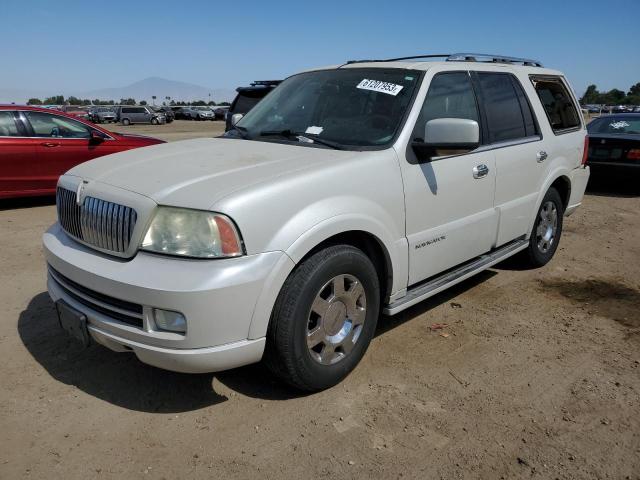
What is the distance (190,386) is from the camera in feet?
10.5

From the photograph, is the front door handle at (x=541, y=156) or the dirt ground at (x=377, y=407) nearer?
the dirt ground at (x=377, y=407)

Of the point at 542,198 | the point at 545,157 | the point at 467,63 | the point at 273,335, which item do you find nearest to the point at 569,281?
the point at 542,198

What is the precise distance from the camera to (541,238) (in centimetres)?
526

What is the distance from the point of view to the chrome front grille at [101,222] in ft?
8.82

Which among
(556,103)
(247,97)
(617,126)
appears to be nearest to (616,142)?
(617,126)

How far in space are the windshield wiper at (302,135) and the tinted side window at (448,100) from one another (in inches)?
21.5

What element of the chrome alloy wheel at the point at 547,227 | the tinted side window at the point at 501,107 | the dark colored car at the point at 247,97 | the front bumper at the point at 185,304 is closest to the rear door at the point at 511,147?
the tinted side window at the point at 501,107

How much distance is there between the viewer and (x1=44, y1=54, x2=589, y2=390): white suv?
8.32 feet

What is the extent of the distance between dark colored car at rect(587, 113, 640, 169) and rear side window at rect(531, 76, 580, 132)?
438 cm

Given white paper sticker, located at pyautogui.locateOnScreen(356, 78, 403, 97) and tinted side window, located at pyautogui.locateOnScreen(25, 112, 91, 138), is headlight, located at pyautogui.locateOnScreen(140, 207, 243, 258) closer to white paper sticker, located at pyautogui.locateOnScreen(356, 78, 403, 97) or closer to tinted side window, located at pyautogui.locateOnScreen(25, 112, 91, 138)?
white paper sticker, located at pyautogui.locateOnScreen(356, 78, 403, 97)

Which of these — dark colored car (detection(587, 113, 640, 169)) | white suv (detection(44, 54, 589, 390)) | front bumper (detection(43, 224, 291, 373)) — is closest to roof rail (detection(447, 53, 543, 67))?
white suv (detection(44, 54, 589, 390))

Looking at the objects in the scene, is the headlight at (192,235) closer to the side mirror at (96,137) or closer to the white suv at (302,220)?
the white suv at (302,220)

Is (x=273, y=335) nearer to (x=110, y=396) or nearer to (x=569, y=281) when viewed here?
(x=110, y=396)

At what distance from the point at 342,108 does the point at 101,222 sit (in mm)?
1775
